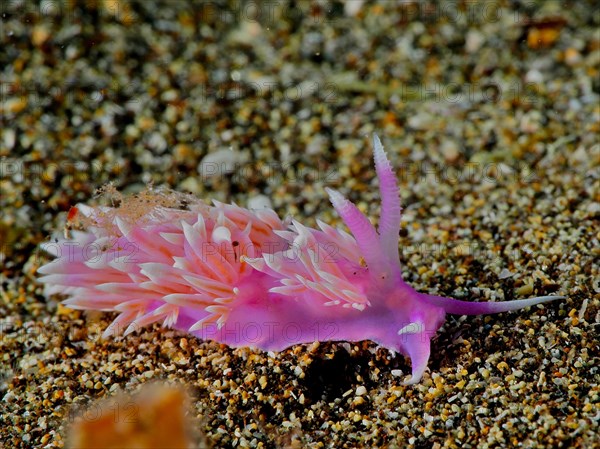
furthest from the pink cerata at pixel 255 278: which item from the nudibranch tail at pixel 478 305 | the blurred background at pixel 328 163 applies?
the blurred background at pixel 328 163

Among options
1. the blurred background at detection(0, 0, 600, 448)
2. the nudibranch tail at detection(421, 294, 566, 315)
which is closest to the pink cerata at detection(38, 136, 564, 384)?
the nudibranch tail at detection(421, 294, 566, 315)

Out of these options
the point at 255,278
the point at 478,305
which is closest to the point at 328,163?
the point at 255,278

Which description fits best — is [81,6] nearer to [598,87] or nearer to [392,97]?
[392,97]

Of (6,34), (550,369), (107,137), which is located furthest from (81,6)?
(550,369)

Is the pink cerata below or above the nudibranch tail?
above

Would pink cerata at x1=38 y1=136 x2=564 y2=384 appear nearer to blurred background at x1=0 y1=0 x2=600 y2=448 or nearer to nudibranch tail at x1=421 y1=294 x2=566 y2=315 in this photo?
nudibranch tail at x1=421 y1=294 x2=566 y2=315

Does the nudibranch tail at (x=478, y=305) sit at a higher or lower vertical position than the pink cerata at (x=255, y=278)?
lower

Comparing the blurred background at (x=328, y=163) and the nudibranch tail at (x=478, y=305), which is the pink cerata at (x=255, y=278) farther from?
the blurred background at (x=328, y=163)
